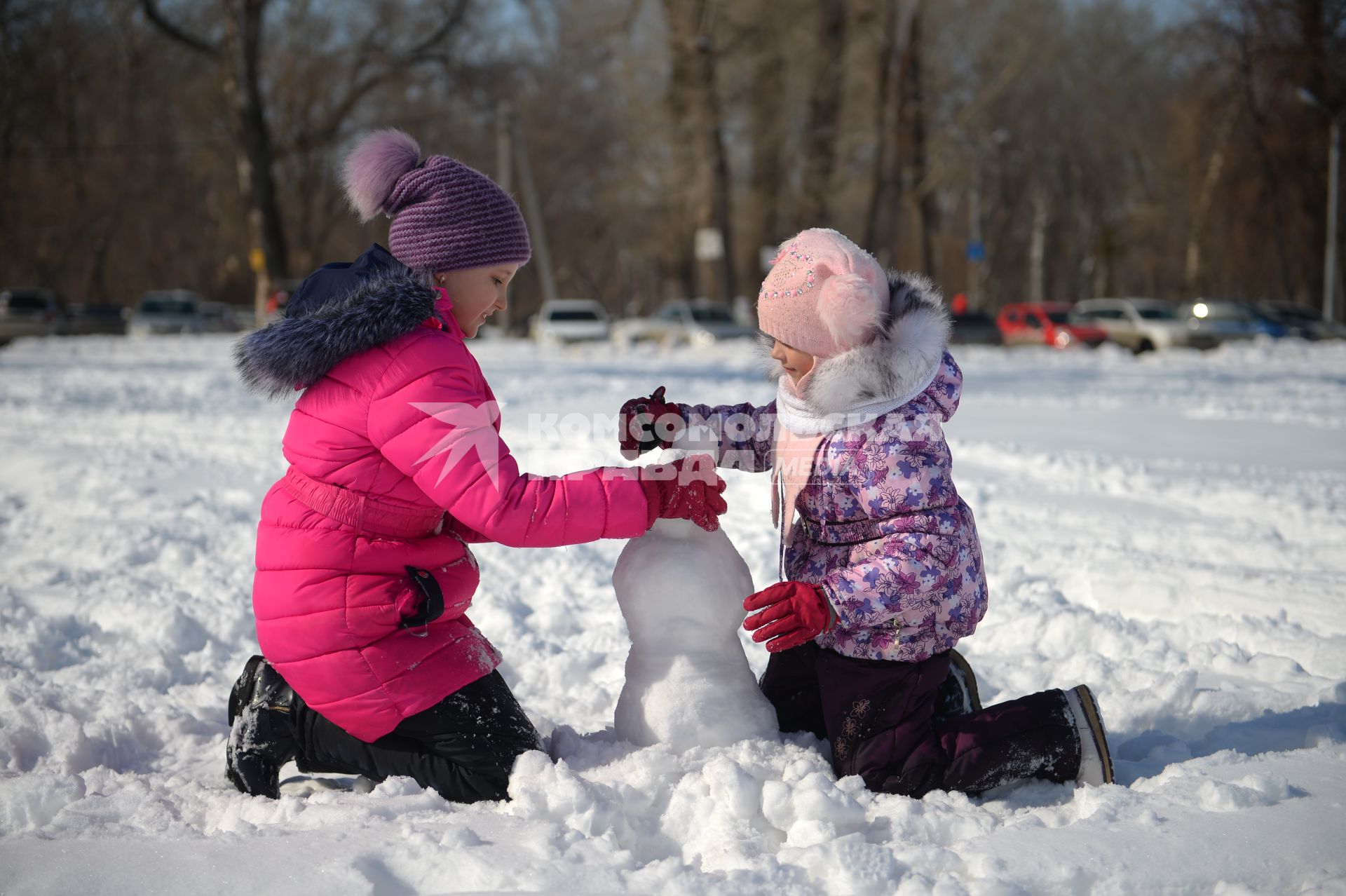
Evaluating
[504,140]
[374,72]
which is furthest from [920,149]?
[374,72]

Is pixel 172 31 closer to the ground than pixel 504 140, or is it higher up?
higher up

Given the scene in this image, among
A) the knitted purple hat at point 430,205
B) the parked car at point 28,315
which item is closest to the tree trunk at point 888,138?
the parked car at point 28,315

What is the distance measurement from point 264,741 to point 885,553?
56.8 inches

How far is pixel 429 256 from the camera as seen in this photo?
2430 mm

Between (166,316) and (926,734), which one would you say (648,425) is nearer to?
(926,734)

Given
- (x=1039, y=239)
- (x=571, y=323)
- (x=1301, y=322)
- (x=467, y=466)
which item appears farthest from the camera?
(x=1039, y=239)

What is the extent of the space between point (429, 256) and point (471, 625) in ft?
2.81

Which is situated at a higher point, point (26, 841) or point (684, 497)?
point (684, 497)

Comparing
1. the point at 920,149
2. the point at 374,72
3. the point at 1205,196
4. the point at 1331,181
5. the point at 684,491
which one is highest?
the point at 374,72

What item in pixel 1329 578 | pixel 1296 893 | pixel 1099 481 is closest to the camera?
pixel 1296 893

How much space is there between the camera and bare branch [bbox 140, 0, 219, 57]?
2259 cm

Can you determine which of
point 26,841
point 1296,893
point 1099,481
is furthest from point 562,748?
point 1099,481

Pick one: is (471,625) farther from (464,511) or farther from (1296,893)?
(1296,893)

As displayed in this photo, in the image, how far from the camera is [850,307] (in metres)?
2.43
